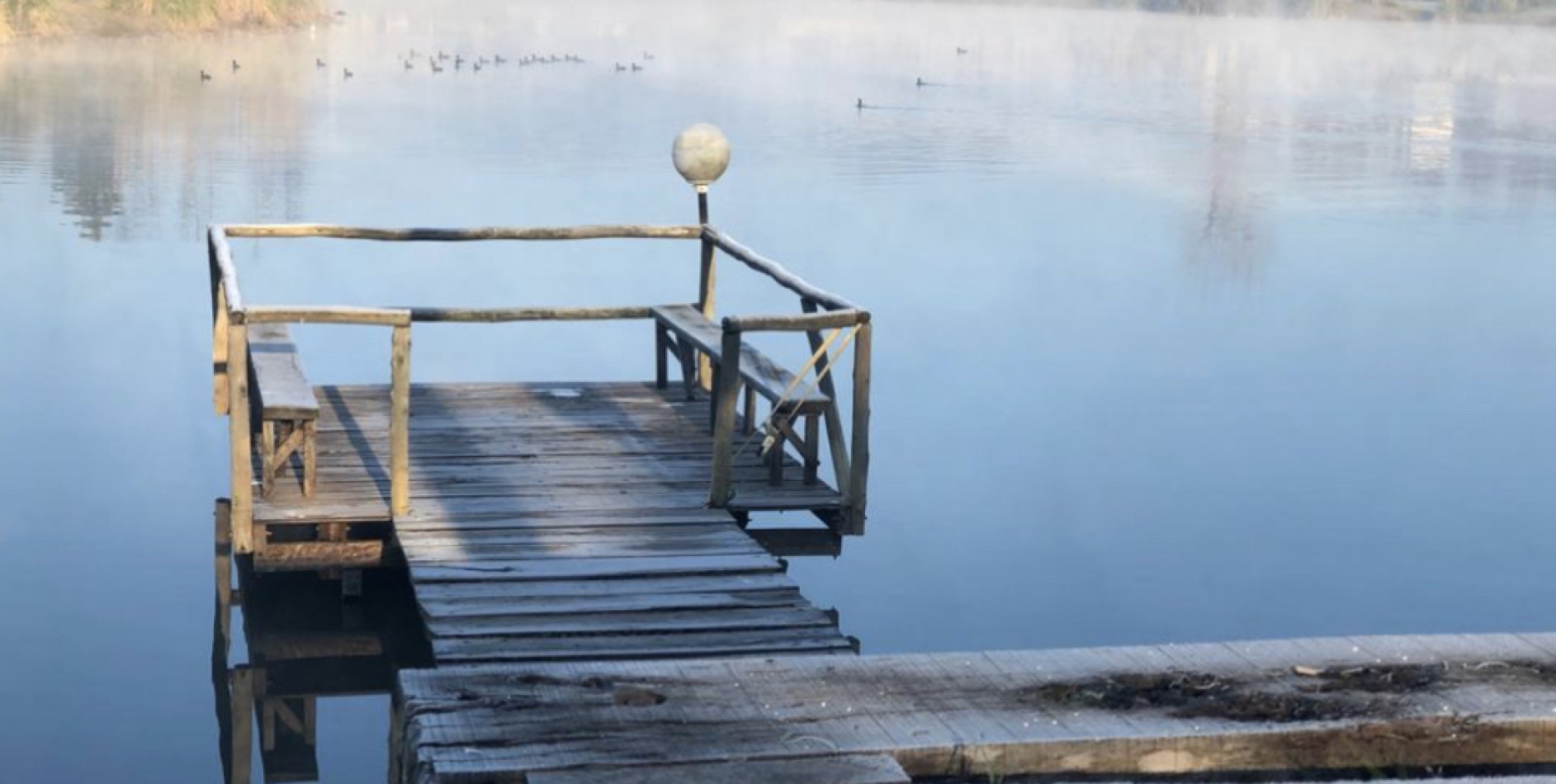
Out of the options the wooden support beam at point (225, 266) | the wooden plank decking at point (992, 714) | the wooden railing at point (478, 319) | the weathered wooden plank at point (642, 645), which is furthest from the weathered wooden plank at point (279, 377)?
the wooden plank decking at point (992, 714)

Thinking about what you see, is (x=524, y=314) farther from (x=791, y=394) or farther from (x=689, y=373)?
(x=791, y=394)

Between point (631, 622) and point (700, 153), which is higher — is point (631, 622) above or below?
below

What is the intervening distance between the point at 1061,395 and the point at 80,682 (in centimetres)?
921

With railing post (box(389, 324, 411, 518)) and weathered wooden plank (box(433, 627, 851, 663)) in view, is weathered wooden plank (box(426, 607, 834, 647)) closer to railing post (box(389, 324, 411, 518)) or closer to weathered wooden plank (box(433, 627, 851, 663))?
weathered wooden plank (box(433, 627, 851, 663))

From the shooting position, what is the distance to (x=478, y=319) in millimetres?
12891

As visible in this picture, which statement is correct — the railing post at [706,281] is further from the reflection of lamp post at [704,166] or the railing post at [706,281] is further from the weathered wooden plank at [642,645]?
the weathered wooden plank at [642,645]

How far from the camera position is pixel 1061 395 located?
18.1m

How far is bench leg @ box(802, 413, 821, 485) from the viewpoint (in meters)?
11.5

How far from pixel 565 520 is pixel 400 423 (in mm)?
821

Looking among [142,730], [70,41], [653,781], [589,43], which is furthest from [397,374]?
[589,43]

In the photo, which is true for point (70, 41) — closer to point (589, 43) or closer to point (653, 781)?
point (589, 43)

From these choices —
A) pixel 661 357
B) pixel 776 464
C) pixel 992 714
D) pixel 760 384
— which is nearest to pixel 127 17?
pixel 661 357

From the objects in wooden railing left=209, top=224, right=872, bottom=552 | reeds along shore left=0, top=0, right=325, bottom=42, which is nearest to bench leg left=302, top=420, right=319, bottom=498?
wooden railing left=209, top=224, right=872, bottom=552

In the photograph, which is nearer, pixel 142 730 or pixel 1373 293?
pixel 142 730
